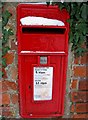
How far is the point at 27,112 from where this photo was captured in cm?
188

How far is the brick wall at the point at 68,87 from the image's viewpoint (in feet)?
5.98

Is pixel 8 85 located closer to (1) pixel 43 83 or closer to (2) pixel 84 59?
(1) pixel 43 83

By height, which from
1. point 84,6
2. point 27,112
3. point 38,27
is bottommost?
point 27,112

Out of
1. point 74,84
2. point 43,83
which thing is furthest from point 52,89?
point 74,84

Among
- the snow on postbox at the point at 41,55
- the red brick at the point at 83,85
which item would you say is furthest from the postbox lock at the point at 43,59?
the red brick at the point at 83,85

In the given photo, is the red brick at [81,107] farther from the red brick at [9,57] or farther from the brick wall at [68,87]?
the red brick at [9,57]

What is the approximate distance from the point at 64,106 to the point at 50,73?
326mm

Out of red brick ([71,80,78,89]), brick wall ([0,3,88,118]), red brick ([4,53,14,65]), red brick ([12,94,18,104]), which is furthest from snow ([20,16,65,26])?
red brick ([12,94,18,104])

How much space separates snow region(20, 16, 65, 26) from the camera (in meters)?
1.65

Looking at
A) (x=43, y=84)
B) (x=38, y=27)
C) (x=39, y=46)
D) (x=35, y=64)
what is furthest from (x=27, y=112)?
(x=38, y=27)

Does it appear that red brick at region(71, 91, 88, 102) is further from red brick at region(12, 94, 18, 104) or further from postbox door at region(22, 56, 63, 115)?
red brick at region(12, 94, 18, 104)

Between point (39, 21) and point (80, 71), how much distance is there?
18.0 inches

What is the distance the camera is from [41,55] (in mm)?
1706

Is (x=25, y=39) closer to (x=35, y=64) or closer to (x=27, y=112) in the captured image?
(x=35, y=64)
